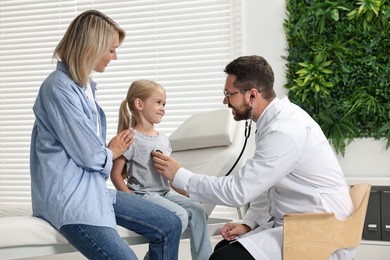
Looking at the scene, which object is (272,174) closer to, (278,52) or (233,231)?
(233,231)

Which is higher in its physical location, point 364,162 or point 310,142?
point 310,142

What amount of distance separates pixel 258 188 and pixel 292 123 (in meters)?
0.26

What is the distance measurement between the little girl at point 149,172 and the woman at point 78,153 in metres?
0.26

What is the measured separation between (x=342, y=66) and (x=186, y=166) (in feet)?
5.30

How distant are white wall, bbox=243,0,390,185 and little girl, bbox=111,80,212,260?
74.2 inches

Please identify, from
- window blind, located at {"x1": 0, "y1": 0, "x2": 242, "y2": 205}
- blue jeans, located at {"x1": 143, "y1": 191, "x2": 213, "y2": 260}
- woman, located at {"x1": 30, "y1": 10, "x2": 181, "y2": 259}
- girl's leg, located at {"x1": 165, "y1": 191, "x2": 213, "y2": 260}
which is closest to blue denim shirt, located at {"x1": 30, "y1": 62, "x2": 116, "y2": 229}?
woman, located at {"x1": 30, "y1": 10, "x2": 181, "y2": 259}

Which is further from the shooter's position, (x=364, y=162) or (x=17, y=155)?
(x=17, y=155)

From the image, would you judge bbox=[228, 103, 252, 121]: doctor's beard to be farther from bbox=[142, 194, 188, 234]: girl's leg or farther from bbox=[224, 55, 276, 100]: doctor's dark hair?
bbox=[142, 194, 188, 234]: girl's leg

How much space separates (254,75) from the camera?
252cm

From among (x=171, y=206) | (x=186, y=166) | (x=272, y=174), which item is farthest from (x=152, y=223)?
(x=186, y=166)

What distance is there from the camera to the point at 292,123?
2.40m

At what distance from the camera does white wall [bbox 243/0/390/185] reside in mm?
4465

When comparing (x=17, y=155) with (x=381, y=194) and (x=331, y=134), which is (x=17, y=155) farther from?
(x=381, y=194)

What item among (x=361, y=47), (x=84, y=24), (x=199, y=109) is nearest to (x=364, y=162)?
(x=361, y=47)
